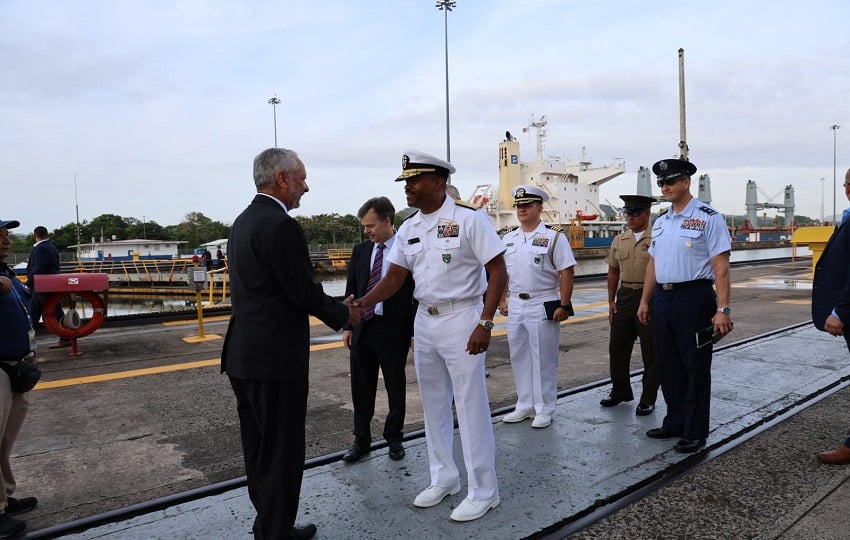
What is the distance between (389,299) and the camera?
3.60m

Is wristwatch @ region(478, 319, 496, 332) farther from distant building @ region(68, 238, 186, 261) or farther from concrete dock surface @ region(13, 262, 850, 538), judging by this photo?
distant building @ region(68, 238, 186, 261)

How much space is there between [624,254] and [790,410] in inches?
68.3

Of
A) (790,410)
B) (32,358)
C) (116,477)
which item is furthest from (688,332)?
(32,358)

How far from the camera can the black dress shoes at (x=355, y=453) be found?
3519 mm

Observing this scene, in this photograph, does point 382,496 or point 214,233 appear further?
point 214,233

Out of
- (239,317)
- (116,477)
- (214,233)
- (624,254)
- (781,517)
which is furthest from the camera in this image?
(214,233)

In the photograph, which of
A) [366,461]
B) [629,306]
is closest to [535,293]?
[629,306]

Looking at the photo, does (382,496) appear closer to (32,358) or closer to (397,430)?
(397,430)

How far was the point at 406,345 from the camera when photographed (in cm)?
365

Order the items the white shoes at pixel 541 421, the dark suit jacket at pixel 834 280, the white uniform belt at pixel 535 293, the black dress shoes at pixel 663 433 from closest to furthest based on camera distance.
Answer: the dark suit jacket at pixel 834 280, the black dress shoes at pixel 663 433, the white shoes at pixel 541 421, the white uniform belt at pixel 535 293

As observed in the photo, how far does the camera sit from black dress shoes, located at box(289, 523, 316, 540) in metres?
2.55

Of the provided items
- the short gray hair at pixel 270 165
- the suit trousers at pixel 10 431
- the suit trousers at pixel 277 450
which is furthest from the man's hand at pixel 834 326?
the suit trousers at pixel 10 431

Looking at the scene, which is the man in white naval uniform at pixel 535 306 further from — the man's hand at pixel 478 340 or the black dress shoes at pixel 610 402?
the man's hand at pixel 478 340

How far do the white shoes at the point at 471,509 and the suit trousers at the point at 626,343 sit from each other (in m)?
2.09
